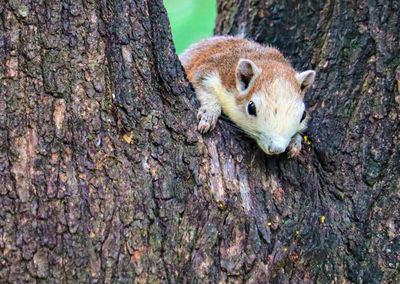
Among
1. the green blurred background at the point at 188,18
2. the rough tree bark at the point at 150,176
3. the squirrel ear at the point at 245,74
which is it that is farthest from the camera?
the green blurred background at the point at 188,18

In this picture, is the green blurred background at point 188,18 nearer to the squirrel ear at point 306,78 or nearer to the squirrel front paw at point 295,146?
the squirrel ear at point 306,78

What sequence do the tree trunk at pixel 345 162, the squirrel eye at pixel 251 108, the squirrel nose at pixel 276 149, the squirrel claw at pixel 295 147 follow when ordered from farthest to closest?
the squirrel eye at pixel 251 108, the squirrel claw at pixel 295 147, the squirrel nose at pixel 276 149, the tree trunk at pixel 345 162

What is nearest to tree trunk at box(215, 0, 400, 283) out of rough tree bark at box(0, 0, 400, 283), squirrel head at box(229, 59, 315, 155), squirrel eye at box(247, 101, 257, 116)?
rough tree bark at box(0, 0, 400, 283)

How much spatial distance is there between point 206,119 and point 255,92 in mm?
832

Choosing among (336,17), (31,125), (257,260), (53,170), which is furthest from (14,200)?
(336,17)

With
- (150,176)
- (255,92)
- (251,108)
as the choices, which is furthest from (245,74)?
(150,176)

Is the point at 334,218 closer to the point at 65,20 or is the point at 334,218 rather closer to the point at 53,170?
the point at 53,170

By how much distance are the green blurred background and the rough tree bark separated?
7.24ft

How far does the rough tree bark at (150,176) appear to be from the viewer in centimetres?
235

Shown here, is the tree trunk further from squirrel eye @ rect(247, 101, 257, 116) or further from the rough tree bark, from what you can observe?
squirrel eye @ rect(247, 101, 257, 116)

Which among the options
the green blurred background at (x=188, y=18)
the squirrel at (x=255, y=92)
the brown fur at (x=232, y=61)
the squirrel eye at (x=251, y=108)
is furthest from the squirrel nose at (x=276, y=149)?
the green blurred background at (x=188, y=18)

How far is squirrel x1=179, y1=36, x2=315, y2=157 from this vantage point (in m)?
3.27

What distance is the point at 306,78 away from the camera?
143 inches

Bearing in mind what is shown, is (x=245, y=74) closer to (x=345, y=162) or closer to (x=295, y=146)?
(x=295, y=146)
